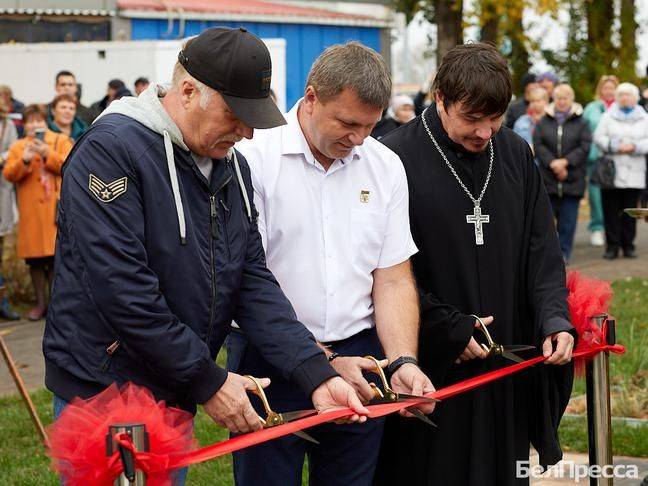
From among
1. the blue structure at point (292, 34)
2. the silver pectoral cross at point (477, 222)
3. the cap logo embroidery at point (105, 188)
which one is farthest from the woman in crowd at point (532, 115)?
the cap logo embroidery at point (105, 188)

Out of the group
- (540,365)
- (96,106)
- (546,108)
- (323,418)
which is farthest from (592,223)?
(323,418)

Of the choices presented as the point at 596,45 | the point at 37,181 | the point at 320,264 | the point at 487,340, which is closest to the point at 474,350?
the point at 487,340

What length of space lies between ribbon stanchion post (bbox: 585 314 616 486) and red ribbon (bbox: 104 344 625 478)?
0.43 ft

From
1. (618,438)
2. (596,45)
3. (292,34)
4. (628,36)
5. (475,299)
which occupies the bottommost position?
(618,438)

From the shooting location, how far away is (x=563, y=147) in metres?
13.5

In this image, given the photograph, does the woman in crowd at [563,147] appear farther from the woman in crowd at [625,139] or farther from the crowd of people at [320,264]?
the crowd of people at [320,264]

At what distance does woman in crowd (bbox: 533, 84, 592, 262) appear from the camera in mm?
13477

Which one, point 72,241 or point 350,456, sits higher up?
point 72,241

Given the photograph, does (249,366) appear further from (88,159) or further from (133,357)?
(88,159)

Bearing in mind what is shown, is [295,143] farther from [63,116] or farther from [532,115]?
[532,115]

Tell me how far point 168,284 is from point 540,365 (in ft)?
6.00

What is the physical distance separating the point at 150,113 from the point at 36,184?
747 centimetres

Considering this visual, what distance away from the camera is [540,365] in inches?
185

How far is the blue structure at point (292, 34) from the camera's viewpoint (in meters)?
18.5
